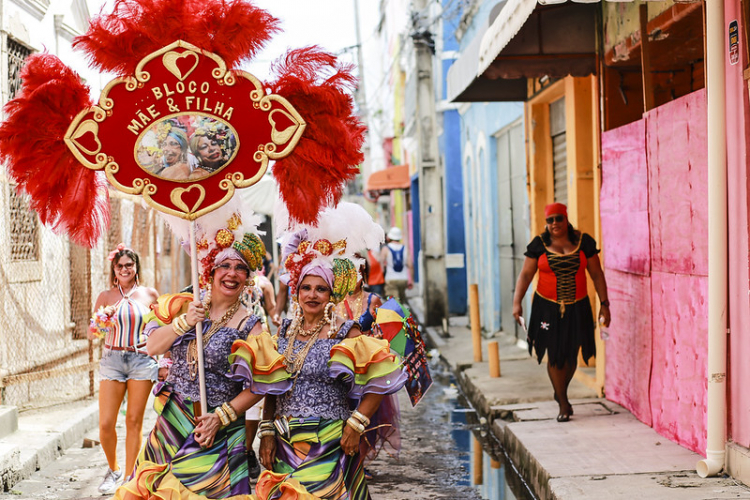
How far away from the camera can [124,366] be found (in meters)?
6.82

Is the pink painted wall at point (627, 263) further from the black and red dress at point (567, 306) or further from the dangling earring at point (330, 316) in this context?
the dangling earring at point (330, 316)

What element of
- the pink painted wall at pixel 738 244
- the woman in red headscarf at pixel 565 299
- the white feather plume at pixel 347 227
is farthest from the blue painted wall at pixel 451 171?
the pink painted wall at pixel 738 244

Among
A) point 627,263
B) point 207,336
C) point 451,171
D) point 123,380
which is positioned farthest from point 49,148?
point 451,171

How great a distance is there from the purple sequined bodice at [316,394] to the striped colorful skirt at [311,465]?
1.8 inches

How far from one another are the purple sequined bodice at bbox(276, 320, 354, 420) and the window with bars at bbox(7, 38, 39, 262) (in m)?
6.46

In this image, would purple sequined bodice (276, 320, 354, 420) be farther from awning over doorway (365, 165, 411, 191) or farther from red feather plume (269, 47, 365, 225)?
awning over doorway (365, 165, 411, 191)

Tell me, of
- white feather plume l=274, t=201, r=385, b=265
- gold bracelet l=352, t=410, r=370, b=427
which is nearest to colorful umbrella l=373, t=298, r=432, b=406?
white feather plume l=274, t=201, r=385, b=265

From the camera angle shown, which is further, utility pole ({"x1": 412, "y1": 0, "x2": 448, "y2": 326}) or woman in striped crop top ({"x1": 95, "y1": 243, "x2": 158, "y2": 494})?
utility pole ({"x1": 412, "y1": 0, "x2": 448, "y2": 326})

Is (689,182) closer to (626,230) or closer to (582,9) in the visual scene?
(626,230)

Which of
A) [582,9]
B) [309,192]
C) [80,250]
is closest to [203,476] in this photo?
[309,192]

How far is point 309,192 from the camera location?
4582mm

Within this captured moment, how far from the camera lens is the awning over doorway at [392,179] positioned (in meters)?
31.7

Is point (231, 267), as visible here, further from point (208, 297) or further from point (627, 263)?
point (627, 263)

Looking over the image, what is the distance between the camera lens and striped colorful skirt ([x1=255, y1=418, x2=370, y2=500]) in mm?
4441
